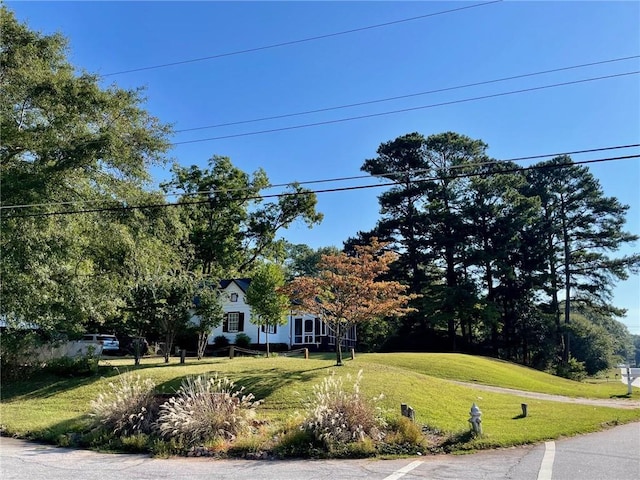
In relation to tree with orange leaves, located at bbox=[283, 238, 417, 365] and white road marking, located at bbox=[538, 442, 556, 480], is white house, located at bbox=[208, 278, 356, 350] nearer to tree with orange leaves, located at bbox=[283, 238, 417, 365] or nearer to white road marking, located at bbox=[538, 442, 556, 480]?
tree with orange leaves, located at bbox=[283, 238, 417, 365]

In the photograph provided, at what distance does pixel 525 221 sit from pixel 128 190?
36.6 metres

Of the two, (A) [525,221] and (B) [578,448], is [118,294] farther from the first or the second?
(A) [525,221]

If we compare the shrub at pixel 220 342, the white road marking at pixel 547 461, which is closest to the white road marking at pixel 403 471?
the white road marking at pixel 547 461

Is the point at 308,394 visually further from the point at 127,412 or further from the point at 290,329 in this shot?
the point at 290,329

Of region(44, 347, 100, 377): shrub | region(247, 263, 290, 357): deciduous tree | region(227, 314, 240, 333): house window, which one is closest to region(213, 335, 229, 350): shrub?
region(227, 314, 240, 333): house window

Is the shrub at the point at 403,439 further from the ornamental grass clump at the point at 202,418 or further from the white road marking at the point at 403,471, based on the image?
the ornamental grass clump at the point at 202,418

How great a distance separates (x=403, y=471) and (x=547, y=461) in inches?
105

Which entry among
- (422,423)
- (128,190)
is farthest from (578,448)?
(128,190)

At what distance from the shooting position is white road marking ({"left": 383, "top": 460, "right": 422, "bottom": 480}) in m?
7.45

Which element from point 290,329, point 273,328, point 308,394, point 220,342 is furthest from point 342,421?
point 290,329

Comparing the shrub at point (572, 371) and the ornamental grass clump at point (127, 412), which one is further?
the shrub at point (572, 371)

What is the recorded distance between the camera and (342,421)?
9.60m

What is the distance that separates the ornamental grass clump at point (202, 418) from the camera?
9789 millimetres

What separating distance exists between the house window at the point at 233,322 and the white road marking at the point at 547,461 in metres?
30.5
